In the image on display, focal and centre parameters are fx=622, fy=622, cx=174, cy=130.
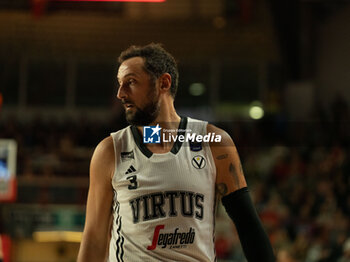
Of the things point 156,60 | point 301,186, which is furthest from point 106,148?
point 301,186

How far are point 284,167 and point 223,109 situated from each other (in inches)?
44.8

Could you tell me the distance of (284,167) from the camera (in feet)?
27.3

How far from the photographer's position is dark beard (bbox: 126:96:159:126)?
2336mm

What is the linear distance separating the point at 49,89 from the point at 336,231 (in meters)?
4.41

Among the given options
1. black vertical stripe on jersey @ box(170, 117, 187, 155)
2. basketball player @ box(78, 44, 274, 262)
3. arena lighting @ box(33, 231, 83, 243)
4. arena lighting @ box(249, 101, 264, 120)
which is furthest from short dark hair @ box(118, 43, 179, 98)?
arena lighting @ box(249, 101, 264, 120)

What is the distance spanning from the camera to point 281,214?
762cm

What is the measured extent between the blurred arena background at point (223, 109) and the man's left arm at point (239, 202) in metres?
2.86

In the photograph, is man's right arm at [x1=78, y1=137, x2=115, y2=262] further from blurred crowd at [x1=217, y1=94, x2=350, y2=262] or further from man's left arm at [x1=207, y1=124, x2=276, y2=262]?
blurred crowd at [x1=217, y1=94, x2=350, y2=262]

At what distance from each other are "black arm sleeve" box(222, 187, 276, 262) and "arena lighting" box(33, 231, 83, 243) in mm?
5865

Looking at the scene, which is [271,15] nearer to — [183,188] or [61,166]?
[61,166]

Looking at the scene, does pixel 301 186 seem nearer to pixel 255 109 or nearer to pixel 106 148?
pixel 255 109

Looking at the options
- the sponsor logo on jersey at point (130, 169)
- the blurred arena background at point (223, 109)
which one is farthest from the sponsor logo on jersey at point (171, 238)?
the blurred arena background at point (223, 109)

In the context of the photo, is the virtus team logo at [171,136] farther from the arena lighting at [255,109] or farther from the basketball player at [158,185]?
the arena lighting at [255,109]

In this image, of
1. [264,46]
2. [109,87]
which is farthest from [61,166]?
[264,46]
